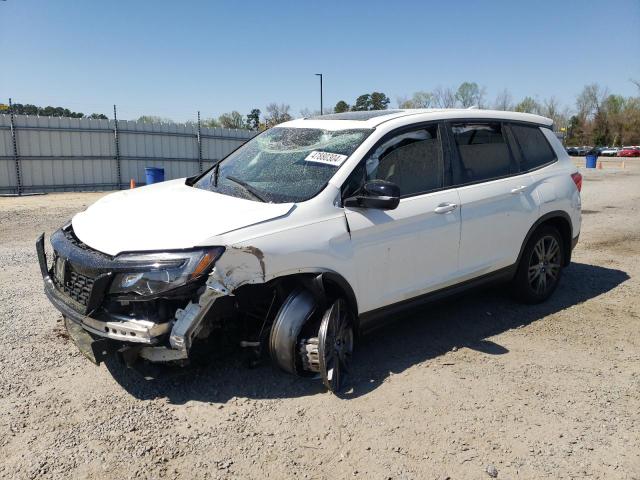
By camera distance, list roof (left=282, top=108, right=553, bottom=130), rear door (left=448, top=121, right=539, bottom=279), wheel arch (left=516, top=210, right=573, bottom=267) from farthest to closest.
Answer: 1. wheel arch (left=516, top=210, right=573, bottom=267)
2. rear door (left=448, top=121, right=539, bottom=279)
3. roof (left=282, top=108, right=553, bottom=130)

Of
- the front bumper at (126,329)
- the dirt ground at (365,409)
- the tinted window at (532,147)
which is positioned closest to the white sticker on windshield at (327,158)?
the dirt ground at (365,409)

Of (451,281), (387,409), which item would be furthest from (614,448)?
(451,281)

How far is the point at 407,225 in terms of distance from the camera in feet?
12.8

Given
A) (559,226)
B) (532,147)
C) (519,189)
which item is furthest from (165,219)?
A: (559,226)

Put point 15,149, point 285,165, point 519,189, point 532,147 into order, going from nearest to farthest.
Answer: point 285,165 < point 519,189 < point 532,147 < point 15,149

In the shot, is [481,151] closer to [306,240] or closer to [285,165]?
[285,165]

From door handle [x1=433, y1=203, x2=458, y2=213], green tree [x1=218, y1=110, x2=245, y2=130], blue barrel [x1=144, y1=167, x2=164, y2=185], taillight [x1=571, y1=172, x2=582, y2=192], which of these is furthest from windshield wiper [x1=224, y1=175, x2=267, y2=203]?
green tree [x1=218, y1=110, x2=245, y2=130]

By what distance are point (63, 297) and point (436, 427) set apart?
8.31 ft

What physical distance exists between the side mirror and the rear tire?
2042 millimetres

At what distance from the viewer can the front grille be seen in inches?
132

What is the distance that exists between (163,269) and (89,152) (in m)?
17.8

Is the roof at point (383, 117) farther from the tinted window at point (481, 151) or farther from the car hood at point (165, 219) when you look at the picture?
the car hood at point (165, 219)

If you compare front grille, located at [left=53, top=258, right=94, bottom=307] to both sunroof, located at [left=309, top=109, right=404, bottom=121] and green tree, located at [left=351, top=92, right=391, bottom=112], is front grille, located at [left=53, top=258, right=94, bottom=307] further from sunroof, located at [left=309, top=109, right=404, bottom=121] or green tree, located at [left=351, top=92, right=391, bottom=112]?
green tree, located at [left=351, top=92, right=391, bottom=112]

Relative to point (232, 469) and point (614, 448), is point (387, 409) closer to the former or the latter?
point (232, 469)
